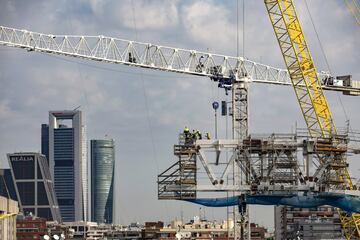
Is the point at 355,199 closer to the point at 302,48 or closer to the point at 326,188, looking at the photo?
the point at 326,188

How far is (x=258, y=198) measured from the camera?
355ft

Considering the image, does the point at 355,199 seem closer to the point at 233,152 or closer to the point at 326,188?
the point at 326,188

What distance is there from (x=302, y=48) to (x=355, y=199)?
4502 cm

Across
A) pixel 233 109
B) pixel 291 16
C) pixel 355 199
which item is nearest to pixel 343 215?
pixel 233 109

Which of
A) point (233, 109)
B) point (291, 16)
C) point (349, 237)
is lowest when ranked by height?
point (349, 237)

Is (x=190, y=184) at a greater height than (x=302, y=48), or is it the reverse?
(x=302, y=48)

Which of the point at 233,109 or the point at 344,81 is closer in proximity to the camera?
the point at 233,109

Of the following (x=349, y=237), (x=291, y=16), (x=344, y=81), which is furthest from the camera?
(x=344, y=81)

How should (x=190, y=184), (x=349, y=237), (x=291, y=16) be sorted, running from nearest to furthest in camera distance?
(x=190, y=184) < (x=291, y=16) < (x=349, y=237)

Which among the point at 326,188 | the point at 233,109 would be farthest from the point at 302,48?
the point at 326,188

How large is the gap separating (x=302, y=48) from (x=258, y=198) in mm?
47232

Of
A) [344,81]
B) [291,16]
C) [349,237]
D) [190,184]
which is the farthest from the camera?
[344,81]

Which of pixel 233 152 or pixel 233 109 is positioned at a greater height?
pixel 233 109

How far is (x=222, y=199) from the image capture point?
11156 cm
